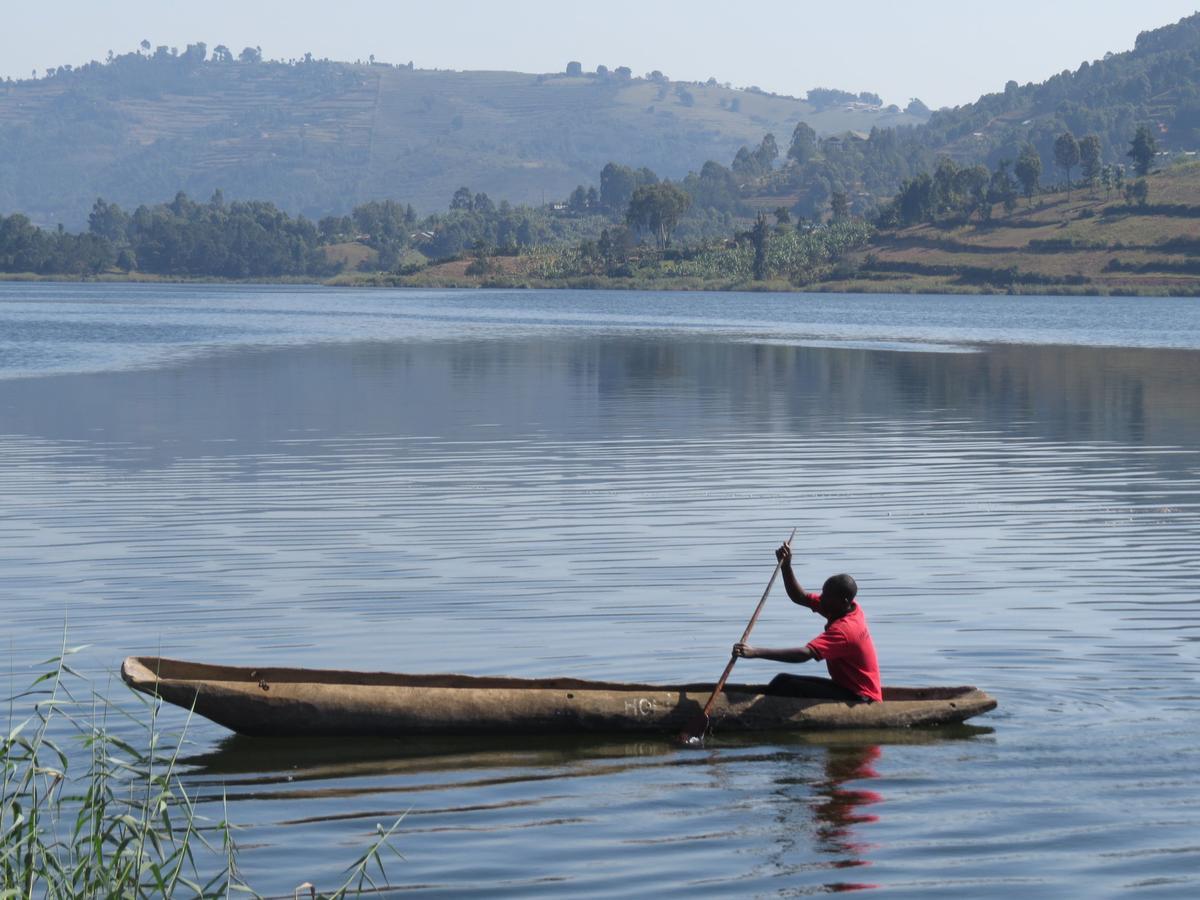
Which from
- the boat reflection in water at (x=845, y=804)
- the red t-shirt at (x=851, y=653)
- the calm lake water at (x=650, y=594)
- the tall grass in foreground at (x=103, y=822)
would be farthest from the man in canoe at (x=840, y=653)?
the tall grass in foreground at (x=103, y=822)

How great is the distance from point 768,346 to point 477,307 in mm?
76604

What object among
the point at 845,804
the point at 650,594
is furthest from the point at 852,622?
the point at 650,594

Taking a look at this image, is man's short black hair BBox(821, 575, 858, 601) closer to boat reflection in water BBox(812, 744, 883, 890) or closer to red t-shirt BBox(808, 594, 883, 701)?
red t-shirt BBox(808, 594, 883, 701)

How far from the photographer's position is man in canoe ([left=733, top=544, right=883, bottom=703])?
17.0m

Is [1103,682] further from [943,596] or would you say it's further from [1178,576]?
[1178,576]

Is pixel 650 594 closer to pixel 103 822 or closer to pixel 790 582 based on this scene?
pixel 790 582

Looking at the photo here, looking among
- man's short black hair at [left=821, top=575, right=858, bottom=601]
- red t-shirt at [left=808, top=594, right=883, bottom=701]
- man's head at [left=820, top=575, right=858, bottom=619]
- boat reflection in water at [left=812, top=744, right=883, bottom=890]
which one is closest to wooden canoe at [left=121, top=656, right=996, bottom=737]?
red t-shirt at [left=808, top=594, right=883, bottom=701]

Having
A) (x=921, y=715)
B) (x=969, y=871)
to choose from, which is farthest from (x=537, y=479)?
(x=969, y=871)

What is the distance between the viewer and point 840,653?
56.0 feet

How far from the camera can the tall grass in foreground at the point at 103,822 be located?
9.92 meters

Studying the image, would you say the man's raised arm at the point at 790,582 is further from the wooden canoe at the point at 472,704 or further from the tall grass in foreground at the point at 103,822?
the tall grass in foreground at the point at 103,822

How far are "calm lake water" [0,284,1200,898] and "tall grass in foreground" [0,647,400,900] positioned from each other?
459 millimetres

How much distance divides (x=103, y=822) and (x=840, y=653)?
7.29 m

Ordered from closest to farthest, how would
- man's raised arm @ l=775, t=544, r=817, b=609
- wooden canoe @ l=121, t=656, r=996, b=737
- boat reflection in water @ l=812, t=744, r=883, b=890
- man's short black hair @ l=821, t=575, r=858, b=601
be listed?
boat reflection in water @ l=812, t=744, r=883, b=890
wooden canoe @ l=121, t=656, r=996, b=737
man's short black hair @ l=821, t=575, r=858, b=601
man's raised arm @ l=775, t=544, r=817, b=609
